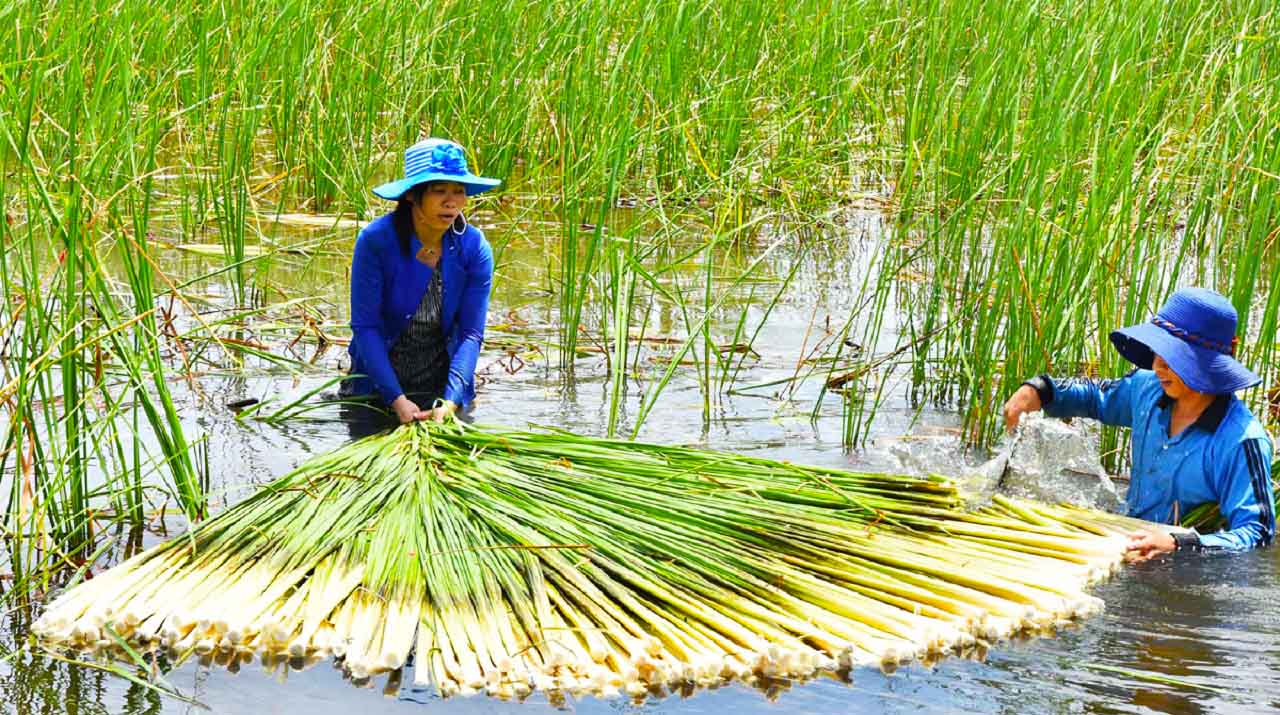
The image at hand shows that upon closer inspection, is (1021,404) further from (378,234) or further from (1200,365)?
(378,234)

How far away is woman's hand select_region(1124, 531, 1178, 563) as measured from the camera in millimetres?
3451

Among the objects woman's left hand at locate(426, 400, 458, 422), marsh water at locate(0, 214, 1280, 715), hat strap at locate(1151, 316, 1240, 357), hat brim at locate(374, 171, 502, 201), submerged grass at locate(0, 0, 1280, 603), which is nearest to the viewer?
marsh water at locate(0, 214, 1280, 715)

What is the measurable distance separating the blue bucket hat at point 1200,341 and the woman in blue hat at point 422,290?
1.80m

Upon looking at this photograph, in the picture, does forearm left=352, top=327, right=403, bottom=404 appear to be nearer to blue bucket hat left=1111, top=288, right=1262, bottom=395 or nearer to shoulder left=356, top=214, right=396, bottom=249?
shoulder left=356, top=214, right=396, bottom=249

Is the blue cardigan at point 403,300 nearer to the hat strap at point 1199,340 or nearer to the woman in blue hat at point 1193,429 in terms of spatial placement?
the woman in blue hat at point 1193,429

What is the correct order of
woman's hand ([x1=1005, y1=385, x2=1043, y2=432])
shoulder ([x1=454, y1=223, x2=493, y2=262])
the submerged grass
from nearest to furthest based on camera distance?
the submerged grass → woman's hand ([x1=1005, y1=385, x2=1043, y2=432]) → shoulder ([x1=454, y1=223, x2=493, y2=262])

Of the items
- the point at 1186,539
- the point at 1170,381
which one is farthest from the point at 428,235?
the point at 1186,539

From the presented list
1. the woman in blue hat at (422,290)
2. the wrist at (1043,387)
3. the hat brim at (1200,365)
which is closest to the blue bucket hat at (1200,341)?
the hat brim at (1200,365)

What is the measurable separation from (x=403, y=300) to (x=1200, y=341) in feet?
7.29

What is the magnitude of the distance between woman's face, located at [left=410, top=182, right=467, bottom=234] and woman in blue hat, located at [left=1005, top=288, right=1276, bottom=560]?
63.5 inches

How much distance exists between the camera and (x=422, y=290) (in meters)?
4.53

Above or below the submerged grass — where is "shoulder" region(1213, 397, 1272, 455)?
below

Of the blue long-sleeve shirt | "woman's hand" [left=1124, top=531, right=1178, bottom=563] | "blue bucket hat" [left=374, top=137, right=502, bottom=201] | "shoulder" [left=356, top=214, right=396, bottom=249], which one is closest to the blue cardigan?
"shoulder" [left=356, top=214, right=396, bottom=249]

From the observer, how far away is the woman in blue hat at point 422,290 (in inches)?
168
